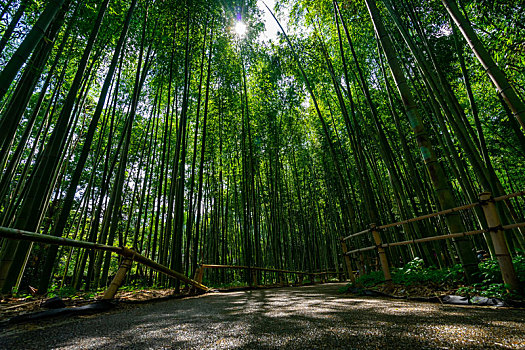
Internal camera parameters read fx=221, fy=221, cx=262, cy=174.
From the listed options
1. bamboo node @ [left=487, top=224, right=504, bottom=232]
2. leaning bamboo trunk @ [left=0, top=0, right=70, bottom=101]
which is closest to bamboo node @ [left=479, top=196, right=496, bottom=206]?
bamboo node @ [left=487, top=224, right=504, bottom=232]

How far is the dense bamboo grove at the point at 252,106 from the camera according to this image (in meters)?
2.35

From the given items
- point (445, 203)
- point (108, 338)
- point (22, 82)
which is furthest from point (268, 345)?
point (22, 82)

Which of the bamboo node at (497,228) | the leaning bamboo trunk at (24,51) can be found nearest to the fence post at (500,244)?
the bamboo node at (497,228)

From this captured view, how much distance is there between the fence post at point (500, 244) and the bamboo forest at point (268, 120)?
0.01m

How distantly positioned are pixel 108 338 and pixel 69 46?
454 centimetres

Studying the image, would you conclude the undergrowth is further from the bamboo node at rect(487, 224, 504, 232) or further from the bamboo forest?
the bamboo node at rect(487, 224, 504, 232)

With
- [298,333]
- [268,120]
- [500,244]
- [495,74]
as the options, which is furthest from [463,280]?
[268,120]

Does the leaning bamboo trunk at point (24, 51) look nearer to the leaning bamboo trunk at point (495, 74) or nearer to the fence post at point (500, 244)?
the leaning bamboo trunk at point (495, 74)

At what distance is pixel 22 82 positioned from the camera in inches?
98.7

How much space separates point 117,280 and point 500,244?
329 centimetres

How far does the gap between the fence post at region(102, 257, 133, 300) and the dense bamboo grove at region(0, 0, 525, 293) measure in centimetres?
76

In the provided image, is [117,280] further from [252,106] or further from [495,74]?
[252,106]

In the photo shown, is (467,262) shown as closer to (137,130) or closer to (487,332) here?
(487,332)

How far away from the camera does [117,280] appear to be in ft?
7.16
